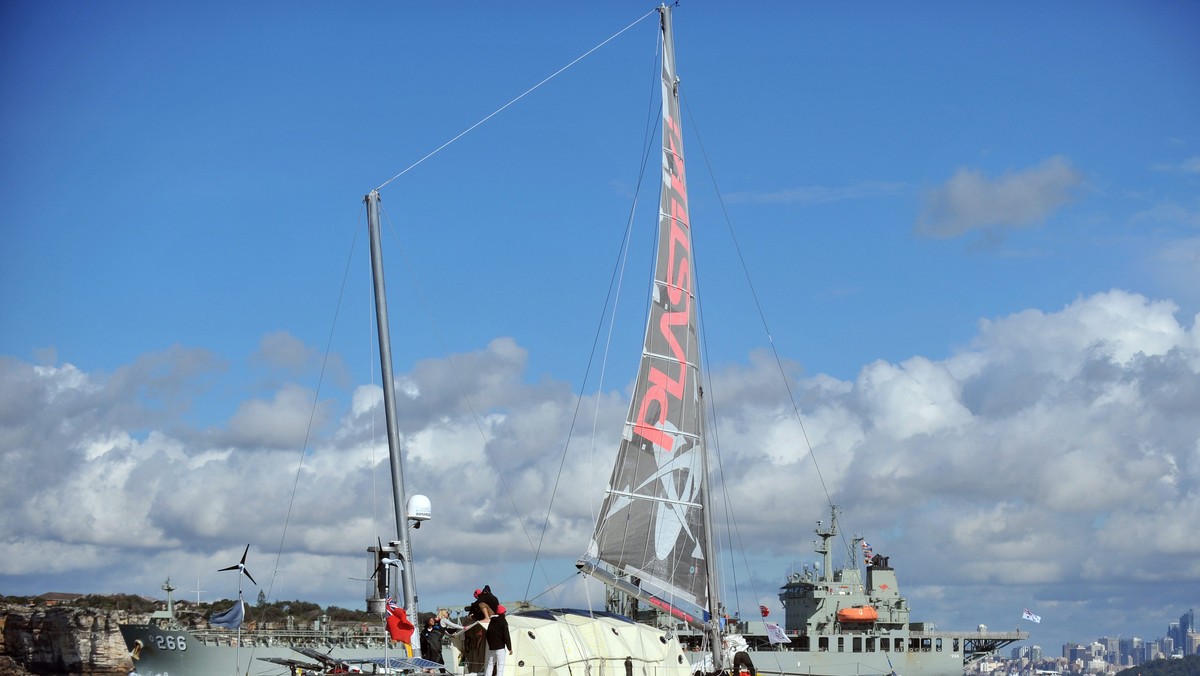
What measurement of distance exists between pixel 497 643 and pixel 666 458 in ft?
28.5

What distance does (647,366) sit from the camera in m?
27.1

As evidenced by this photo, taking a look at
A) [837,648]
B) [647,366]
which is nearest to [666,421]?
[647,366]

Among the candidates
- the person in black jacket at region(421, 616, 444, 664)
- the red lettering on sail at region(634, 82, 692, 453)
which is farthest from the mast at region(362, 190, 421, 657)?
the red lettering on sail at region(634, 82, 692, 453)

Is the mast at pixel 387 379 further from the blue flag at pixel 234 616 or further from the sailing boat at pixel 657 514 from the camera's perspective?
the blue flag at pixel 234 616

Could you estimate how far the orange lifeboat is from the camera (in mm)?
69062

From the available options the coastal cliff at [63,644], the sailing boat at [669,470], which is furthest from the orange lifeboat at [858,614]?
the sailing boat at [669,470]

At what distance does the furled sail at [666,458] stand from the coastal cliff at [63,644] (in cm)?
5070

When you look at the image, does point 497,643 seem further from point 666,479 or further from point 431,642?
point 666,479

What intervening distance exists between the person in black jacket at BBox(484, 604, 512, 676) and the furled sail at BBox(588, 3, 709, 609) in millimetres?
6769

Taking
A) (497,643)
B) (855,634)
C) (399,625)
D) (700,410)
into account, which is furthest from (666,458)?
(855,634)

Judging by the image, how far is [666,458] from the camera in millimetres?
26812

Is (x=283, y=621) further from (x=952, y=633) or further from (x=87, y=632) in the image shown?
(x=952, y=633)

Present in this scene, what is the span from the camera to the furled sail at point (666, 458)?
26047mm

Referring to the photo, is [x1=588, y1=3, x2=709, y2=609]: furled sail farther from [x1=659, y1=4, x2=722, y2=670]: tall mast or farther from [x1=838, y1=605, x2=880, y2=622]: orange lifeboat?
[x1=838, y1=605, x2=880, y2=622]: orange lifeboat
